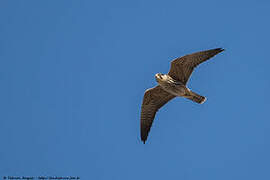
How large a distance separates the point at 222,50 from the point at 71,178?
8.81 meters

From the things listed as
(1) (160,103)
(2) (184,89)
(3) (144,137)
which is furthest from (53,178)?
Answer: (2) (184,89)

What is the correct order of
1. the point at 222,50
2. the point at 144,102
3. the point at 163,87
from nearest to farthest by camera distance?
the point at 222,50, the point at 163,87, the point at 144,102

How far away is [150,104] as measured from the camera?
2103cm

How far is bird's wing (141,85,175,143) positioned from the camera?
67.7ft

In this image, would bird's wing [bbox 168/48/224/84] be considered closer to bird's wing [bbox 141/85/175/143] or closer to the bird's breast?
the bird's breast

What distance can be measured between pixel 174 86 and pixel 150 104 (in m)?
1.98

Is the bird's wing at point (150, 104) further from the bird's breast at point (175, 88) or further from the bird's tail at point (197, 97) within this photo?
the bird's tail at point (197, 97)

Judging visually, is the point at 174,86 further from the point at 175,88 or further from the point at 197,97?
the point at 197,97

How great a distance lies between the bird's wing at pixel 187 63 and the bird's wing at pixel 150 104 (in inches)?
50.3

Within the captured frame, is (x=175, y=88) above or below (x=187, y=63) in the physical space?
below

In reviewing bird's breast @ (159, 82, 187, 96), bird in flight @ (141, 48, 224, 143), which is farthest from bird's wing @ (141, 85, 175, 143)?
bird's breast @ (159, 82, 187, 96)

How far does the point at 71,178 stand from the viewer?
21719mm

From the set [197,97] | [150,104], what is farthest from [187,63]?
[150,104]

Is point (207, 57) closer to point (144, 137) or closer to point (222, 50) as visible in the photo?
point (222, 50)
